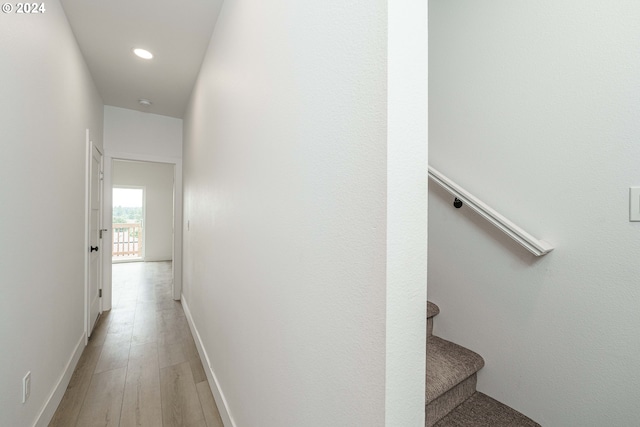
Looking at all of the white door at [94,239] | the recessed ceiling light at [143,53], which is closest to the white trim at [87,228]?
the white door at [94,239]

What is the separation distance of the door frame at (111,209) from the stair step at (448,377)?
3667mm

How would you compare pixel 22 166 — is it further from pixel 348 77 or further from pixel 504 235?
pixel 504 235

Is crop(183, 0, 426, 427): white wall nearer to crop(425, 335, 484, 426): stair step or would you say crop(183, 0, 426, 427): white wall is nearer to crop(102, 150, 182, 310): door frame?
crop(425, 335, 484, 426): stair step

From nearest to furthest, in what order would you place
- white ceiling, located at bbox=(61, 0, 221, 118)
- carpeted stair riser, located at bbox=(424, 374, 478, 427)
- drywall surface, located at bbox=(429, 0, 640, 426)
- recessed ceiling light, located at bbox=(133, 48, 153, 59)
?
drywall surface, located at bbox=(429, 0, 640, 426)
carpeted stair riser, located at bbox=(424, 374, 478, 427)
white ceiling, located at bbox=(61, 0, 221, 118)
recessed ceiling light, located at bbox=(133, 48, 153, 59)

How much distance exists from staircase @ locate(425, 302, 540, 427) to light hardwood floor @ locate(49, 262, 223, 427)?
1.28 metres

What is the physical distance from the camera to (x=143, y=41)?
226 cm

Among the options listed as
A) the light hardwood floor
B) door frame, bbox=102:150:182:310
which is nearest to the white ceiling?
door frame, bbox=102:150:182:310

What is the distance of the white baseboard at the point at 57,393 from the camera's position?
5.23 ft

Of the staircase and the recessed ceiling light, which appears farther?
the recessed ceiling light

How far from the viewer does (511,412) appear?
1.37m

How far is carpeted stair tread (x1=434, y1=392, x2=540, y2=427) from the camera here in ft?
4.22

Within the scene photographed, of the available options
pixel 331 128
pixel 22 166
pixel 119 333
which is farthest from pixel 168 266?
pixel 331 128

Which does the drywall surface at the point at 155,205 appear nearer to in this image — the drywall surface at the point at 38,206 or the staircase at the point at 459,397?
the drywall surface at the point at 38,206

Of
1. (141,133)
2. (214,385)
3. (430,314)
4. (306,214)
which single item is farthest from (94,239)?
(430,314)
